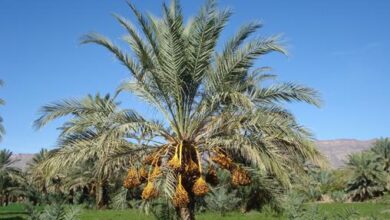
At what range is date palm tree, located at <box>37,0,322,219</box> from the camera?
44.8ft

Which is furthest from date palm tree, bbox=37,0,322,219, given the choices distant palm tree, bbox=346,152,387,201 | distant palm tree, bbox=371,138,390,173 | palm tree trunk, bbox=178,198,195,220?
distant palm tree, bbox=371,138,390,173

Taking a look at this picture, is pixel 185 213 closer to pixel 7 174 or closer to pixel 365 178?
pixel 365 178

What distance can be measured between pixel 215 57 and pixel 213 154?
2.76 meters

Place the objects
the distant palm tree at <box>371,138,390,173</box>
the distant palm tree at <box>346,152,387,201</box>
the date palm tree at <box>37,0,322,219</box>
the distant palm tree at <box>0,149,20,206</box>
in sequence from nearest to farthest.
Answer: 1. the date palm tree at <box>37,0,322,219</box>
2. the distant palm tree at <box>346,152,387,201</box>
3. the distant palm tree at <box>371,138,390,173</box>
4. the distant palm tree at <box>0,149,20,206</box>

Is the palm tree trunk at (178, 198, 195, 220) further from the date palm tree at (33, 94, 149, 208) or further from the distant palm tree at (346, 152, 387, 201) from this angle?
the distant palm tree at (346, 152, 387, 201)

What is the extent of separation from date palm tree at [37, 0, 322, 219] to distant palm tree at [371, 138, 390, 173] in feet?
123

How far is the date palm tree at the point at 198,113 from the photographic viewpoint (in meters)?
13.6

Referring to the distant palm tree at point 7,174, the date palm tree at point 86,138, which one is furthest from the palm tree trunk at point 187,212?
the distant palm tree at point 7,174

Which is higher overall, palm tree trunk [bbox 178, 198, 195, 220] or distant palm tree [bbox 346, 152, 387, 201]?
distant palm tree [bbox 346, 152, 387, 201]

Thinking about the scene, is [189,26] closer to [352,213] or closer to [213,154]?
[213,154]

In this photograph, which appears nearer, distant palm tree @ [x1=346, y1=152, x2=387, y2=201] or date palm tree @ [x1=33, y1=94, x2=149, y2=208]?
date palm tree @ [x1=33, y1=94, x2=149, y2=208]

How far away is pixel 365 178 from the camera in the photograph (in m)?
47.2

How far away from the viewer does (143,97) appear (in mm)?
15570

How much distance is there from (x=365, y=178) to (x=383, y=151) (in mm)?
4250
